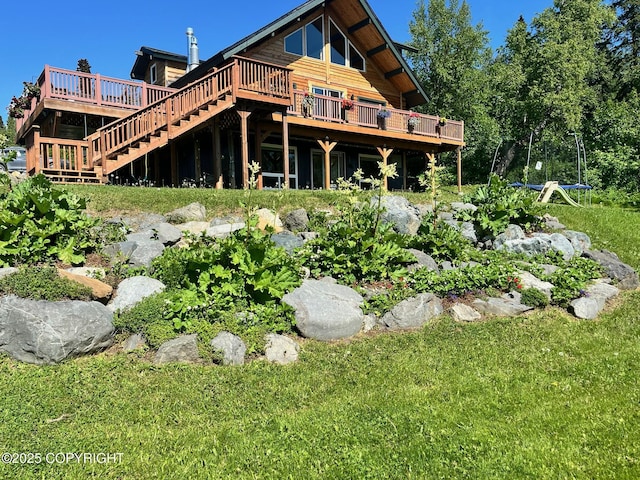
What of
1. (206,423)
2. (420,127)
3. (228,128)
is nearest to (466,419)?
(206,423)

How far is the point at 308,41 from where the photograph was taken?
17641 mm

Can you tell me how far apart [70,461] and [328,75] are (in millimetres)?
17202

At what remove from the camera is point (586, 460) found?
297 cm

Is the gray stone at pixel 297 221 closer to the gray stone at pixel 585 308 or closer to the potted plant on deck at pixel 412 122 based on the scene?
the gray stone at pixel 585 308

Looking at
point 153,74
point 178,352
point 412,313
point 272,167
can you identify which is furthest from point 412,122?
point 178,352

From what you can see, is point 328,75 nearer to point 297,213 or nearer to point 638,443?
point 297,213

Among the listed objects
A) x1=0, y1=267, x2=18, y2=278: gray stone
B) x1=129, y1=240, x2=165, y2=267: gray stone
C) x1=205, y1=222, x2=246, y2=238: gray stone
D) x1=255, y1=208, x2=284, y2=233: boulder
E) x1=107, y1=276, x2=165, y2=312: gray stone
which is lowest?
x1=107, y1=276, x2=165, y2=312: gray stone

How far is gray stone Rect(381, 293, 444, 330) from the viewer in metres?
5.55

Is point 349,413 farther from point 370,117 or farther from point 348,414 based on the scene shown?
point 370,117

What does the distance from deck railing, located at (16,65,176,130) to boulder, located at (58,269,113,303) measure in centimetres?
1019

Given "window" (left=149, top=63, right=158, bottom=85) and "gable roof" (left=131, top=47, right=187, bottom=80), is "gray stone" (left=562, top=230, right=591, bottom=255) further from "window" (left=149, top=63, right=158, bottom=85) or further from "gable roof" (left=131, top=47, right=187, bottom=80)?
"window" (left=149, top=63, right=158, bottom=85)

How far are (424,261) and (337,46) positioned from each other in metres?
14.5

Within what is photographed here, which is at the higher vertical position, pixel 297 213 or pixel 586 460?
pixel 297 213

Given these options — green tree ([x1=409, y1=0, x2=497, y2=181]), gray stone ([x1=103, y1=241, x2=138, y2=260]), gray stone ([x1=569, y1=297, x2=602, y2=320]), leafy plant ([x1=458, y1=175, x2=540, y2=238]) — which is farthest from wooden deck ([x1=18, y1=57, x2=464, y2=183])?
green tree ([x1=409, y1=0, x2=497, y2=181])
